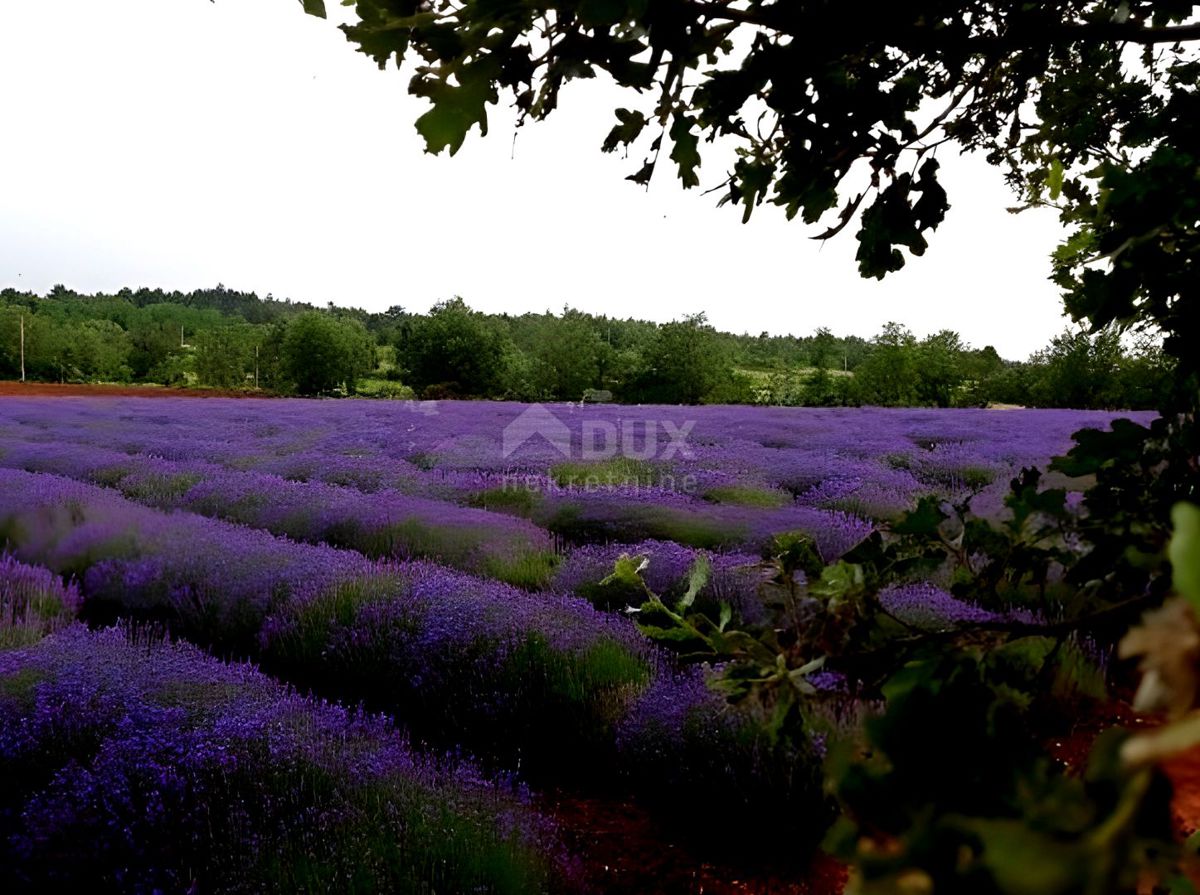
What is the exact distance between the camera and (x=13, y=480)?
639 cm

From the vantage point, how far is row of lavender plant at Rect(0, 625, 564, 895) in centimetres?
184

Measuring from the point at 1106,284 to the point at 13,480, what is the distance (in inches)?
316

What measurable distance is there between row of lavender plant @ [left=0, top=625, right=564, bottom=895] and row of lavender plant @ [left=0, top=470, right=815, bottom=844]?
0.60 metres

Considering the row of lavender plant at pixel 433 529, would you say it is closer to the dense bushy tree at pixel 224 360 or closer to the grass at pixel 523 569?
the grass at pixel 523 569

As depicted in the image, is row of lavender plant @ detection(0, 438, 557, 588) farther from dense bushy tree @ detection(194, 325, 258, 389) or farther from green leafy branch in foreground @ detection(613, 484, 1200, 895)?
dense bushy tree @ detection(194, 325, 258, 389)

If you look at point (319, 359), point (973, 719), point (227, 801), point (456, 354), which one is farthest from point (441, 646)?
point (319, 359)

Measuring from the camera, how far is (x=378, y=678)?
3436 millimetres

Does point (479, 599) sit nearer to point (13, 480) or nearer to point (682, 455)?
point (13, 480)

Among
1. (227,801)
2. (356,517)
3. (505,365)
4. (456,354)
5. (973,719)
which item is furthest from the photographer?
(505,365)

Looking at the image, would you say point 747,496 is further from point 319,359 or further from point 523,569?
point 319,359

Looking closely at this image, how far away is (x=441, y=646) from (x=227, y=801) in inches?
52.1

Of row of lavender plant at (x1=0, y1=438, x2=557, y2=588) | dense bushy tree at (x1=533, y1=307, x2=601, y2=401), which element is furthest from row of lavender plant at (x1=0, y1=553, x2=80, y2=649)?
dense bushy tree at (x1=533, y1=307, x2=601, y2=401)

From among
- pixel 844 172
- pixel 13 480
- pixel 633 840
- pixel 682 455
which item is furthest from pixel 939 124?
pixel 682 455

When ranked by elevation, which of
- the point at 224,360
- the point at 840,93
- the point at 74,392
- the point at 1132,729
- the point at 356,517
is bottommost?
the point at 356,517
